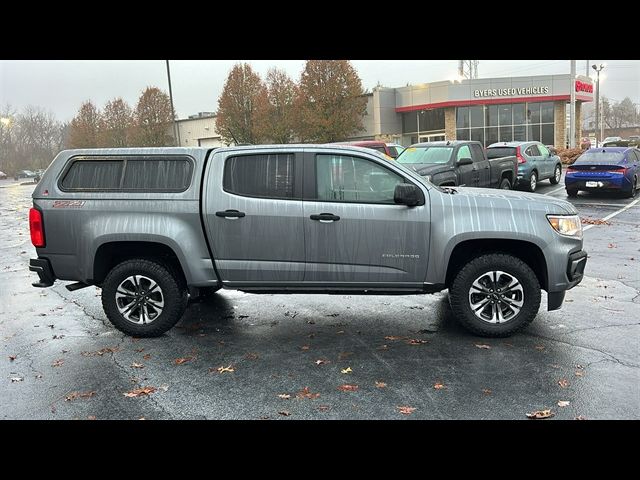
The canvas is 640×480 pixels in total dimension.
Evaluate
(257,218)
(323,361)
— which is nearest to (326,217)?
(257,218)

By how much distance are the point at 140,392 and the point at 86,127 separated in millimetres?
61282

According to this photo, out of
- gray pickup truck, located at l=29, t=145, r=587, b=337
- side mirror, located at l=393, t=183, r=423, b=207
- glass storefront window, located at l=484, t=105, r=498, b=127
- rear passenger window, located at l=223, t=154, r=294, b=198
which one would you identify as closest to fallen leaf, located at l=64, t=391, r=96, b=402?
gray pickup truck, located at l=29, t=145, r=587, b=337

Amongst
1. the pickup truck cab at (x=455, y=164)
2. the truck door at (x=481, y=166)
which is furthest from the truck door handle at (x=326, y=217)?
the truck door at (x=481, y=166)

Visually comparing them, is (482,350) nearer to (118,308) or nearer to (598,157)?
(118,308)

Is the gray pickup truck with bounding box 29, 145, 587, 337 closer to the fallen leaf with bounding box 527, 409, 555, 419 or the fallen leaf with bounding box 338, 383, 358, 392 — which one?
the fallen leaf with bounding box 338, 383, 358, 392

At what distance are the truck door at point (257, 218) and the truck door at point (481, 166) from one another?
9576 mm

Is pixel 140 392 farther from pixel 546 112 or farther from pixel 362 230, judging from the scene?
pixel 546 112

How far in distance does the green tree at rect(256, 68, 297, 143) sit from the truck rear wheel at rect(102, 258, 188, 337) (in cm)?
3887

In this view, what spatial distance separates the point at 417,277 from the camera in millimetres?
5379

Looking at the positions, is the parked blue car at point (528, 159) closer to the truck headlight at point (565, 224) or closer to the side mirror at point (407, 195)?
the truck headlight at point (565, 224)

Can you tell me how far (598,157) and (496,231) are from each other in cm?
1377

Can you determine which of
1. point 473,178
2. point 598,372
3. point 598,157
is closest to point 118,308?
point 598,372

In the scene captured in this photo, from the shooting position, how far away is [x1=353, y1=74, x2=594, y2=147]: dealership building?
39.3 m

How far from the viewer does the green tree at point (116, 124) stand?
54787 mm
